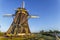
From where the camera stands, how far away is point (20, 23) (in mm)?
4336

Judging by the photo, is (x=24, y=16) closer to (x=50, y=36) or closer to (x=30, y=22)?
(x=30, y=22)

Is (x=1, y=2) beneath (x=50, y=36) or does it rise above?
above

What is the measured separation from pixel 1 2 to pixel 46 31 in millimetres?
1158

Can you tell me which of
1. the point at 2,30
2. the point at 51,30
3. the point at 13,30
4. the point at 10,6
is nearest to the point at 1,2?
the point at 10,6

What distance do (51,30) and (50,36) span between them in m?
0.21

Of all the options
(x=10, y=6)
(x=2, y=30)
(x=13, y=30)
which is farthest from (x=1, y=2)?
(x=13, y=30)

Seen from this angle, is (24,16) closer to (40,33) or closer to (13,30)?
(13,30)

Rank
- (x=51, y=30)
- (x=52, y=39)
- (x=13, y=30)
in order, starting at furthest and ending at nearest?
(x=13, y=30) → (x=51, y=30) → (x=52, y=39)

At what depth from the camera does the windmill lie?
418cm

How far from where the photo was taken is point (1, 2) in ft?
12.0

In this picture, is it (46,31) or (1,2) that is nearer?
(1,2)

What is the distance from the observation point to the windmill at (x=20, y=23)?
4.18m

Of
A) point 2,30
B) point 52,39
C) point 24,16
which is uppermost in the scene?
point 24,16

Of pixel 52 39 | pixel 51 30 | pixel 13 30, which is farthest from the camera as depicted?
pixel 13 30
